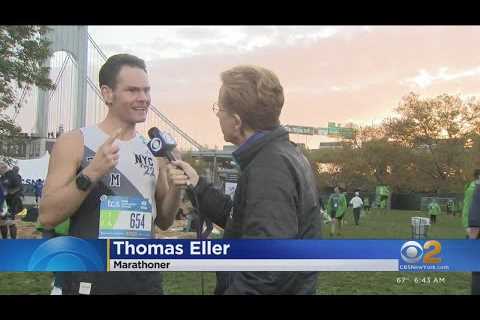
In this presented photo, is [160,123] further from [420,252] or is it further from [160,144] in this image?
[420,252]

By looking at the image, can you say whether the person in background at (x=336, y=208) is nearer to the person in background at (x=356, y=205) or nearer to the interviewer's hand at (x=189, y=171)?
the person in background at (x=356, y=205)

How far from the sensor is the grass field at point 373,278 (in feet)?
14.1

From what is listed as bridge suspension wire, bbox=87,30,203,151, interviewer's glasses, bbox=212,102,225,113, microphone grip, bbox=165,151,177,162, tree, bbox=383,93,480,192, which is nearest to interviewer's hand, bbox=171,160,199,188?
microphone grip, bbox=165,151,177,162

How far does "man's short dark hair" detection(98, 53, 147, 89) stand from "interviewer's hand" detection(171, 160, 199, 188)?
0.77 meters

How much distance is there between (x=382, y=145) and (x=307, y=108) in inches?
29.9

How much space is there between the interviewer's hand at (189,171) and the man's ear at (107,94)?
668 mm

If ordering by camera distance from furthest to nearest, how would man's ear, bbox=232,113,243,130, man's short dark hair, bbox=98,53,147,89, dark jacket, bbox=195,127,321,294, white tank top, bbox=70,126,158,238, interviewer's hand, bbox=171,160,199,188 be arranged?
1. man's short dark hair, bbox=98,53,147,89
2. white tank top, bbox=70,126,158,238
3. interviewer's hand, bbox=171,160,199,188
4. man's ear, bbox=232,113,243,130
5. dark jacket, bbox=195,127,321,294

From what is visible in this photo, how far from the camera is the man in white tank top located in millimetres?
4082

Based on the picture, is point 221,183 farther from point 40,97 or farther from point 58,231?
point 40,97

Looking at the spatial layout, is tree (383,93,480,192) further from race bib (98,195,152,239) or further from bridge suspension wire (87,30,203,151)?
race bib (98,195,152,239)

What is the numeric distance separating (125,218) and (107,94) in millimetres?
934
